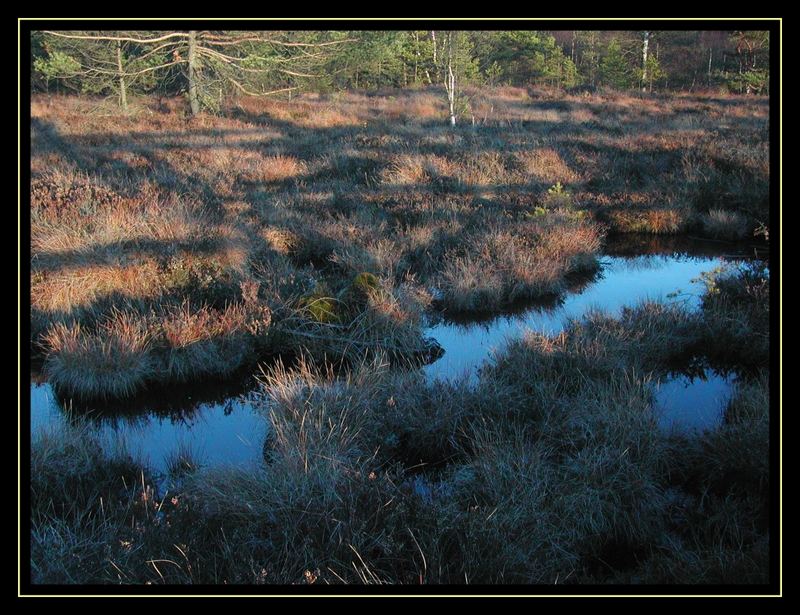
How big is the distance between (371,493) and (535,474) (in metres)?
1.09

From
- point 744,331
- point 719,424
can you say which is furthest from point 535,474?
point 744,331

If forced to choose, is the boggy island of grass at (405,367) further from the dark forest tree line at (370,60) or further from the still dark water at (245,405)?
the dark forest tree line at (370,60)

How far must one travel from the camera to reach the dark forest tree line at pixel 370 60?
20531mm

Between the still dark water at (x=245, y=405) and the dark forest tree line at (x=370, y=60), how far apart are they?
517 inches

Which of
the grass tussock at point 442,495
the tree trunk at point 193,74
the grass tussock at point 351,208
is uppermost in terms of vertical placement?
the tree trunk at point 193,74

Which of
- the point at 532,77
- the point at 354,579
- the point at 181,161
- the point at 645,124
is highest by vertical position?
the point at 532,77

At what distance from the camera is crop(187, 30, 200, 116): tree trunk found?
2095 cm

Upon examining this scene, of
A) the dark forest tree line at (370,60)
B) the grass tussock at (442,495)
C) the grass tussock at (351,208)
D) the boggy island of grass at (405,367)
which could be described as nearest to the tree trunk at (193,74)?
the dark forest tree line at (370,60)

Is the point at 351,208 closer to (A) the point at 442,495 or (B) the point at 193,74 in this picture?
(A) the point at 442,495

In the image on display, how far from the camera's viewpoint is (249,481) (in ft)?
12.9


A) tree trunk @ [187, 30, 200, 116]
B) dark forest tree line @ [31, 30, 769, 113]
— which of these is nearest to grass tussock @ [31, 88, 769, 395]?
dark forest tree line @ [31, 30, 769, 113]

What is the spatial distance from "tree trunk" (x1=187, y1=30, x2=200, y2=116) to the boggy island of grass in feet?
25.7

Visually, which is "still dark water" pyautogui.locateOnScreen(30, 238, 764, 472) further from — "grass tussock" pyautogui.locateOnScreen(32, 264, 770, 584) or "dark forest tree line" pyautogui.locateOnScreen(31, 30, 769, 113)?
"dark forest tree line" pyautogui.locateOnScreen(31, 30, 769, 113)
